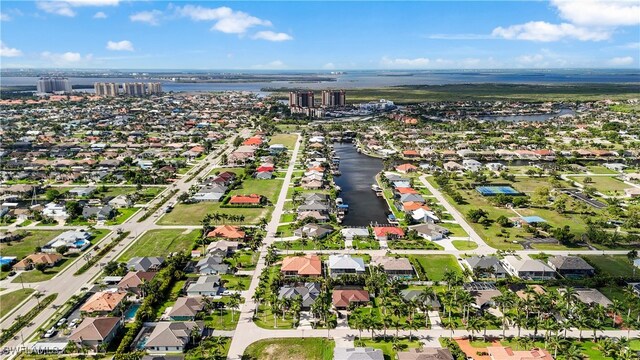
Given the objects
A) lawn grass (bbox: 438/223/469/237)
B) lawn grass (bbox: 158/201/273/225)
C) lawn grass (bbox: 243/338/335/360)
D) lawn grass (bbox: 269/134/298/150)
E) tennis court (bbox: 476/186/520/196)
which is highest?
lawn grass (bbox: 269/134/298/150)

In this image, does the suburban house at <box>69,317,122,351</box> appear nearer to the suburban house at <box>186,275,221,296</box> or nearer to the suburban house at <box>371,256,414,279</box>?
the suburban house at <box>186,275,221,296</box>

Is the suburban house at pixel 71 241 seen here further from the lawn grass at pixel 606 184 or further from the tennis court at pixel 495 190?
the lawn grass at pixel 606 184

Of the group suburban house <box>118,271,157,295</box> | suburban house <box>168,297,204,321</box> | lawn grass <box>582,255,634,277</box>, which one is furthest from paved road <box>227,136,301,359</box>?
lawn grass <box>582,255,634,277</box>

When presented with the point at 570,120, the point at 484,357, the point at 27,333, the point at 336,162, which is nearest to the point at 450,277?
the point at 484,357

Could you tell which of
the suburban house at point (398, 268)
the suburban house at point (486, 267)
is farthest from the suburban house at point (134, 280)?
the suburban house at point (486, 267)

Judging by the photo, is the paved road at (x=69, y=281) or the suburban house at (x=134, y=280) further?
the suburban house at (x=134, y=280)

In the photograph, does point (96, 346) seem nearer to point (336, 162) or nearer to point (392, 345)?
point (392, 345)

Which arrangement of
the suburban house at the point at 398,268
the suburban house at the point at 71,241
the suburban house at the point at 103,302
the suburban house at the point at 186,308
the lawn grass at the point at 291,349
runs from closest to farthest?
1. the lawn grass at the point at 291,349
2. the suburban house at the point at 186,308
3. the suburban house at the point at 103,302
4. the suburban house at the point at 398,268
5. the suburban house at the point at 71,241
